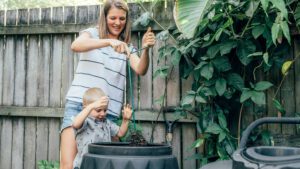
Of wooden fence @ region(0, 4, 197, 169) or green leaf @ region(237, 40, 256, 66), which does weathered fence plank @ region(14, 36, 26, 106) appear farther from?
green leaf @ region(237, 40, 256, 66)

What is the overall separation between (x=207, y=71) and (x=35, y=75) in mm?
1592

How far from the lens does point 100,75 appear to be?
268 centimetres

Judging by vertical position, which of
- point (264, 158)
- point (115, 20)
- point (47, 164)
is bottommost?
point (47, 164)

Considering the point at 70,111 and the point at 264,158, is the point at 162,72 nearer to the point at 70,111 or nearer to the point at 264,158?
the point at 70,111

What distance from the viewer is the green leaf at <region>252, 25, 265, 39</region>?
8.17 feet

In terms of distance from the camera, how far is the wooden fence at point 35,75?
134 inches

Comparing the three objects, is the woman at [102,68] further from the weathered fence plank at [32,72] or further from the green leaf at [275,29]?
the weathered fence plank at [32,72]

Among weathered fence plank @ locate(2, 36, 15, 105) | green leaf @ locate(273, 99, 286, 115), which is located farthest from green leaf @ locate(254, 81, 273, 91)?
weathered fence plank @ locate(2, 36, 15, 105)

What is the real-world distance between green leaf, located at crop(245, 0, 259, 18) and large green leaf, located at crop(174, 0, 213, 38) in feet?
1.17

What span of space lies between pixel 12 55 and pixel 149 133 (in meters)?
1.41

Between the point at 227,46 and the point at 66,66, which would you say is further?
the point at 66,66

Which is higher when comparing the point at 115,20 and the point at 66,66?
the point at 115,20

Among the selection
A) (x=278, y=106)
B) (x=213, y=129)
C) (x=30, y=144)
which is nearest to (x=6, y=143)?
(x=30, y=144)

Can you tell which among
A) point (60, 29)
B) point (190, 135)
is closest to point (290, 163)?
point (190, 135)
